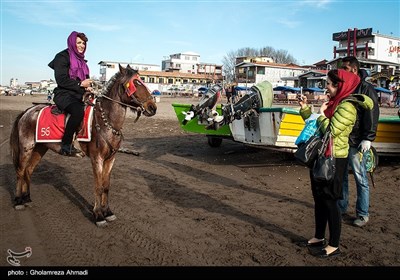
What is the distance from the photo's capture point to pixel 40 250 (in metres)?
3.87

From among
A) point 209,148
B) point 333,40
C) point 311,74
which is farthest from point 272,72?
point 209,148

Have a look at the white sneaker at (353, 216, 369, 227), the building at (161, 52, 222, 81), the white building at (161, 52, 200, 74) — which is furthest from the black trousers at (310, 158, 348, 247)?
the white building at (161, 52, 200, 74)

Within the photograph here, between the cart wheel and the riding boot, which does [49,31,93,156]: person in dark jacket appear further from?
the cart wheel

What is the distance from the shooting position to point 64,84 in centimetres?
503

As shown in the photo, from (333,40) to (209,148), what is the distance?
87.7m

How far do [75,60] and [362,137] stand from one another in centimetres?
431

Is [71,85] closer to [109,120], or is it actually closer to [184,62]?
[109,120]

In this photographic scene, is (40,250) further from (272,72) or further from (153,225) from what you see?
(272,72)

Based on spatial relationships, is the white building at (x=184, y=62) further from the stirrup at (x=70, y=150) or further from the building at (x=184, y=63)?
the stirrup at (x=70, y=150)

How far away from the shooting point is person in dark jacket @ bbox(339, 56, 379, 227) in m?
4.62

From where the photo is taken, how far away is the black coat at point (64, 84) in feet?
16.5

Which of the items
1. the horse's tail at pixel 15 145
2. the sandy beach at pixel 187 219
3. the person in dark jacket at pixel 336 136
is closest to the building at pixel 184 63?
the sandy beach at pixel 187 219

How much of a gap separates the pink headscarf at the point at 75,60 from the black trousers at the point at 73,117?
481 millimetres

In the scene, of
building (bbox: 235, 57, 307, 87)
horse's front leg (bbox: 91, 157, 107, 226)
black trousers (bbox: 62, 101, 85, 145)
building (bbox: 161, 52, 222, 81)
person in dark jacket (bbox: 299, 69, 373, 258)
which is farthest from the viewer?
building (bbox: 161, 52, 222, 81)
